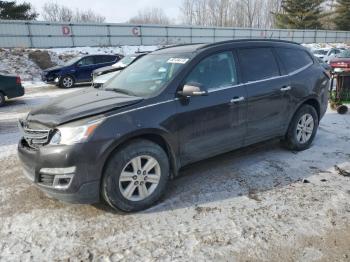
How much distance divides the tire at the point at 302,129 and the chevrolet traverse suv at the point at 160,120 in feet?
0.08

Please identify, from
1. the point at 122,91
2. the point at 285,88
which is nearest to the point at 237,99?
the point at 285,88

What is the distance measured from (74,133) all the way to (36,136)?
53cm

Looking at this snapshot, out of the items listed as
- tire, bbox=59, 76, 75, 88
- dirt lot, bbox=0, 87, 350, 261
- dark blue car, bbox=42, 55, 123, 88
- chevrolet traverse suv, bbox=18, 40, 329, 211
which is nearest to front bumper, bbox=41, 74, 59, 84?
dark blue car, bbox=42, 55, 123, 88

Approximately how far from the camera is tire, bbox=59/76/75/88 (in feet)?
52.2

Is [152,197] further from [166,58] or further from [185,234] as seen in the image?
[166,58]

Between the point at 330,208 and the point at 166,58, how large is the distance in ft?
8.91

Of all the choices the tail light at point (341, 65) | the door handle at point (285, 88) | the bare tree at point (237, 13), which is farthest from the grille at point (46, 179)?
the bare tree at point (237, 13)

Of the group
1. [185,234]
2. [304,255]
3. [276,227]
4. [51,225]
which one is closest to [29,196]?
[51,225]

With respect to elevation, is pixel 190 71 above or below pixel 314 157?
above

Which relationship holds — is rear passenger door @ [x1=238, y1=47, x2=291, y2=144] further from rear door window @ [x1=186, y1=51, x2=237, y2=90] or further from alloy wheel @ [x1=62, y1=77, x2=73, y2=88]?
alloy wheel @ [x1=62, y1=77, x2=73, y2=88]

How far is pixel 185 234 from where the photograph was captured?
3193mm

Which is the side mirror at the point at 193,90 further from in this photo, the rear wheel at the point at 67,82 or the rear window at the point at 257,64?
the rear wheel at the point at 67,82

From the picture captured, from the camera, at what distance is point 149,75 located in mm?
4328

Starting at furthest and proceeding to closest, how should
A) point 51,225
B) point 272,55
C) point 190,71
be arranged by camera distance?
point 272,55 → point 190,71 → point 51,225
